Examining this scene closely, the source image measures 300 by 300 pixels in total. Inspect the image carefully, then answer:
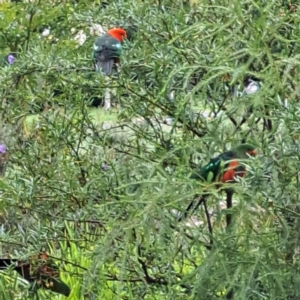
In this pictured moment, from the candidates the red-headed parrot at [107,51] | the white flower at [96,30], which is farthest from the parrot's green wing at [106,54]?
the white flower at [96,30]

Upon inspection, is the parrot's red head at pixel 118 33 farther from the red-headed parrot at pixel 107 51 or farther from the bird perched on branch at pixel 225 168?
the bird perched on branch at pixel 225 168

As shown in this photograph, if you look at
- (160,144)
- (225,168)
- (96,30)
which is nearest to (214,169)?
(225,168)

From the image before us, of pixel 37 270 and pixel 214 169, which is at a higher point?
pixel 214 169

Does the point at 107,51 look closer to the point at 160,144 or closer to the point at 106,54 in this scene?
the point at 106,54

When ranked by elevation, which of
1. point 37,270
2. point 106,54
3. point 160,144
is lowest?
point 37,270

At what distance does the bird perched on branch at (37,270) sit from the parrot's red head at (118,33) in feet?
1.87

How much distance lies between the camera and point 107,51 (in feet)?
5.21

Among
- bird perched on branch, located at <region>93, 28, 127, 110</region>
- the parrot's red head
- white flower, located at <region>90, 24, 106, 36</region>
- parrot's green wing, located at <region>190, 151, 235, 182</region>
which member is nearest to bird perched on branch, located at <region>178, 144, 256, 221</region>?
parrot's green wing, located at <region>190, 151, 235, 182</region>

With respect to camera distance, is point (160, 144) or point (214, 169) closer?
point (214, 169)

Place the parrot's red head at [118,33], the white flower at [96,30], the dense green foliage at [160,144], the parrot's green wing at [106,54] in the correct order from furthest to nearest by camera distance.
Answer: the white flower at [96,30]
the parrot's red head at [118,33]
the parrot's green wing at [106,54]
the dense green foliage at [160,144]

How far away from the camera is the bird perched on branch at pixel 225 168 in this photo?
4.11 feet

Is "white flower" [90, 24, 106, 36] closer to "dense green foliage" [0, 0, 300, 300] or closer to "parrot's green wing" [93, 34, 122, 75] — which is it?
"dense green foliage" [0, 0, 300, 300]

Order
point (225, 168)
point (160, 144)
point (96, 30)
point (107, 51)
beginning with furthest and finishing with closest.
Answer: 1. point (96, 30)
2. point (160, 144)
3. point (107, 51)
4. point (225, 168)

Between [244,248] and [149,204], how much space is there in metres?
0.22
